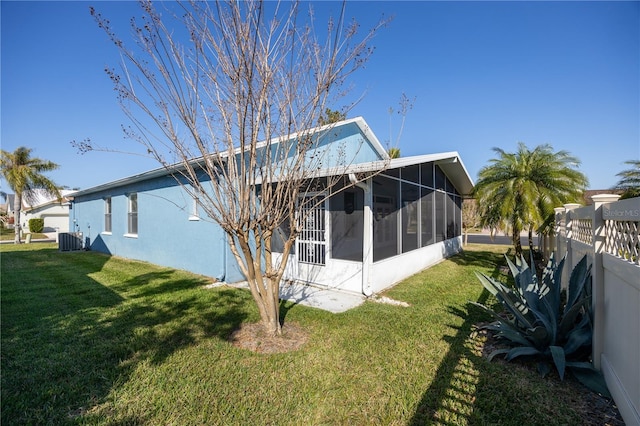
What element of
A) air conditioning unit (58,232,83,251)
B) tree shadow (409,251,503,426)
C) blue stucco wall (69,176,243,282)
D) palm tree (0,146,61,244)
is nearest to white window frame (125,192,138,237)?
blue stucco wall (69,176,243,282)

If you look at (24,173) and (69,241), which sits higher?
(24,173)

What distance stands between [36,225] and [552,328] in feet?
130

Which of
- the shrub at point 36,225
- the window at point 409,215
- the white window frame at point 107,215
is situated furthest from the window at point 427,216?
the shrub at point 36,225

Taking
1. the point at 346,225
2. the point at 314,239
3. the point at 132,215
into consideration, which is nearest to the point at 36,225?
the point at 132,215

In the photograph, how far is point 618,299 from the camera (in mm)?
2795

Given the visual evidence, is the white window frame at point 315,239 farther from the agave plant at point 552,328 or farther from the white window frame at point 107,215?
the white window frame at point 107,215

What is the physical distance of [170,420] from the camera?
2.65 metres

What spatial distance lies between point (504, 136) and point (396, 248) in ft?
24.9

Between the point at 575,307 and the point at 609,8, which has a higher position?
the point at 609,8

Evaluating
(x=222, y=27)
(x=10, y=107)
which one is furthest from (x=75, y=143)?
(x=10, y=107)

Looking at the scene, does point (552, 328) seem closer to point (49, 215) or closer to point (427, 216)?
point (427, 216)

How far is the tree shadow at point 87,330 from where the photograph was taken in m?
2.98

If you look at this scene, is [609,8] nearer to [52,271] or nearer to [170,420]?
[170,420]

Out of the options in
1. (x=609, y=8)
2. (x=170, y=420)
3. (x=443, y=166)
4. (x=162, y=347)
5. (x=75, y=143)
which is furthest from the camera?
(x=443, y=166)
